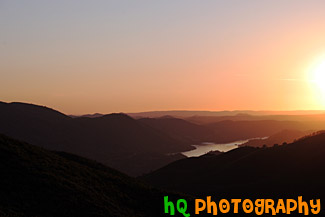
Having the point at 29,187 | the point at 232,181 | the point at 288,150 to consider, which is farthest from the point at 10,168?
the point at 288,150

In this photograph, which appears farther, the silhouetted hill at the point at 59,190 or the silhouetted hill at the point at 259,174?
the silhouetted hill at the point at 259,174

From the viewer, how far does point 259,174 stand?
91500 millimetres

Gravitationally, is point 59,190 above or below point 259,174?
above

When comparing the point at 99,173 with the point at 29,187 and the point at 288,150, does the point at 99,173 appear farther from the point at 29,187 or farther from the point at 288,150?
the point at 288,150

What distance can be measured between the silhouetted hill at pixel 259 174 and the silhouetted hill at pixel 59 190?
38.7 meters

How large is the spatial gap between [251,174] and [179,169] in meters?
33.5

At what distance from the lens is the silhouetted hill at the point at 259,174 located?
77.0m

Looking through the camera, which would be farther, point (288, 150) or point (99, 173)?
point (288, 150)

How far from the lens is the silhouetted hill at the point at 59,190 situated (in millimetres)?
32031

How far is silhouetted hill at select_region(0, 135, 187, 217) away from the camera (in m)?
32.0

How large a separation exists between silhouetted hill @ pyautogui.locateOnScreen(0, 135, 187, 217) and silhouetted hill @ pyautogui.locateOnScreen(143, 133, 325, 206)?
38.7 m

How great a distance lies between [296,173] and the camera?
84.4 metres

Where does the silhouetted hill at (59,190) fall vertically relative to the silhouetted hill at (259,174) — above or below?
above

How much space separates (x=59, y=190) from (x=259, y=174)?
66351mm
